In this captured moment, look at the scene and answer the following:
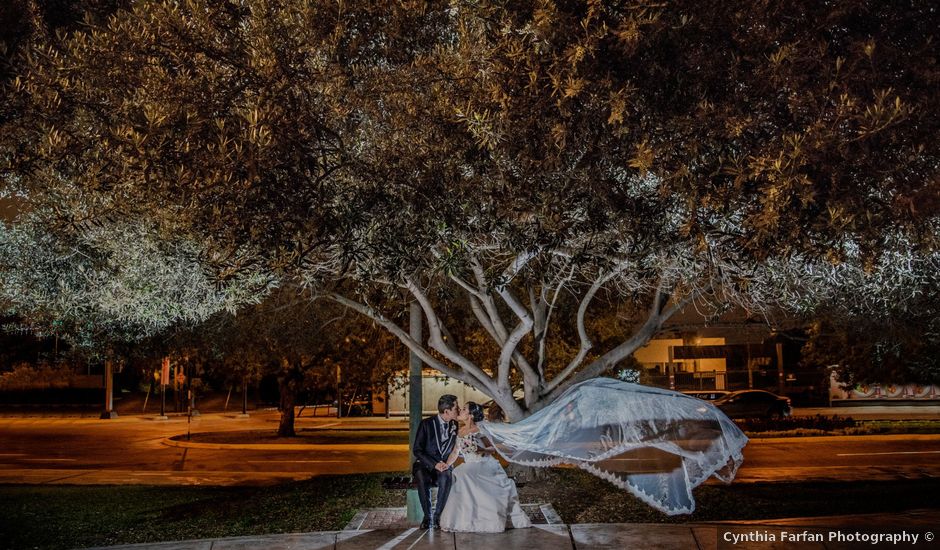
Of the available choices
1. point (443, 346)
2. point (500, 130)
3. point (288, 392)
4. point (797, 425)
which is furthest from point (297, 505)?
point (797, 425)

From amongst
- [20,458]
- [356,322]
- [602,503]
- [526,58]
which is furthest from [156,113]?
[20,458]

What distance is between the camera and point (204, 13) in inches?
350

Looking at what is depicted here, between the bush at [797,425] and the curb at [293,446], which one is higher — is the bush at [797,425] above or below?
above

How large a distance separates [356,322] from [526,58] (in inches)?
549

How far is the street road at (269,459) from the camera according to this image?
56.4 ft

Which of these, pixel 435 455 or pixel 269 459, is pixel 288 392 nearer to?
pixel 269 459

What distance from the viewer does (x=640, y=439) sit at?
9.09 m

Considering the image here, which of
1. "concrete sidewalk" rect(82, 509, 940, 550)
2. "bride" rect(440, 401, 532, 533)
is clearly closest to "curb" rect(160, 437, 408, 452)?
"bride" rect(440, 401, 532, 533)

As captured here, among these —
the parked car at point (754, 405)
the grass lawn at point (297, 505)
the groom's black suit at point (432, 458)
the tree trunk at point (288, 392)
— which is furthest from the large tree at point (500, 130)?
the parked car at point (754, 405)

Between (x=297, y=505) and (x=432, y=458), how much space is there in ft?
12.6

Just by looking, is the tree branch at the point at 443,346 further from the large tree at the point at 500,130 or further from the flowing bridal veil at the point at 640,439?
the flowing bridal veil at the point at 640,439

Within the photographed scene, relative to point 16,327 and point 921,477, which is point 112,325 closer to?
point 16,327

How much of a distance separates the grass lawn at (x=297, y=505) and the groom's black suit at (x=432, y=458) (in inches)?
57.1

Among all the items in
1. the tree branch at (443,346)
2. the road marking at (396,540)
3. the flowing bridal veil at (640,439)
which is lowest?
the road marking at (396,540)
